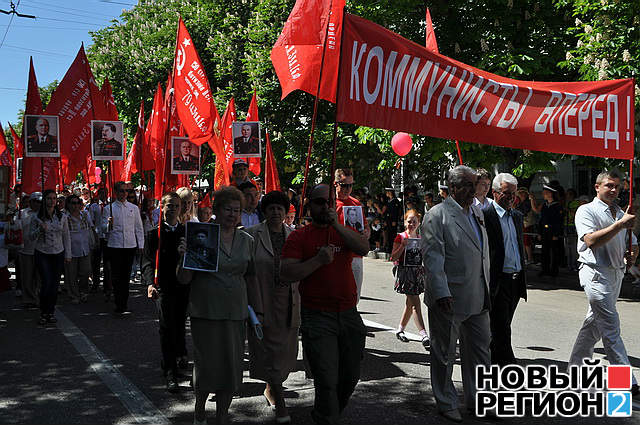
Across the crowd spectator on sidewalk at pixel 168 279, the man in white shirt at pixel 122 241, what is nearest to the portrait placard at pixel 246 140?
the man in white shirt at pixel 122 241

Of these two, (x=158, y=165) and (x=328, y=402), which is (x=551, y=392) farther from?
(x=158, y=165)

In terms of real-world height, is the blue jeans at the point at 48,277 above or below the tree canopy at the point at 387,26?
below

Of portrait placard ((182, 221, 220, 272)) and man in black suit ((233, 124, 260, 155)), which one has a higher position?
man in black suit ((233, 124, 260, 155))

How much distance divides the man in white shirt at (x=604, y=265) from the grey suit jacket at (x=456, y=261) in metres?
1.21

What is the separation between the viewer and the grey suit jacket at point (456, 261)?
513 cm

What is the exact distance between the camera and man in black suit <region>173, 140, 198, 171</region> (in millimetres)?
10227

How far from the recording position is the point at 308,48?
747 cm

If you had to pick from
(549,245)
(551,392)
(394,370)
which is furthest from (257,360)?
(549,245)

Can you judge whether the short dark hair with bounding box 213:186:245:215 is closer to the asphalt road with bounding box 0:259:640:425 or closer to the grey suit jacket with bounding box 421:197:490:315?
the grey suit jacket with bounding box 421:197:490:315

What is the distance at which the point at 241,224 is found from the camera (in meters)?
6.92

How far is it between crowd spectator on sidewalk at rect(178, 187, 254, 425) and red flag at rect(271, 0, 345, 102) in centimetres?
258

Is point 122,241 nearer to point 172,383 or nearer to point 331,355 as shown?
point 172,383

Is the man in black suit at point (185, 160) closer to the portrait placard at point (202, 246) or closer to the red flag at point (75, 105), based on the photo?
the red flag at point (75, 105)

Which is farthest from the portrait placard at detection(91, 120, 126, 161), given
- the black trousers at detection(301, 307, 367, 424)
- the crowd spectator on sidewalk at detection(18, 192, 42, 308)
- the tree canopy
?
the black trousers at detection(301, 307, 367, 424)
